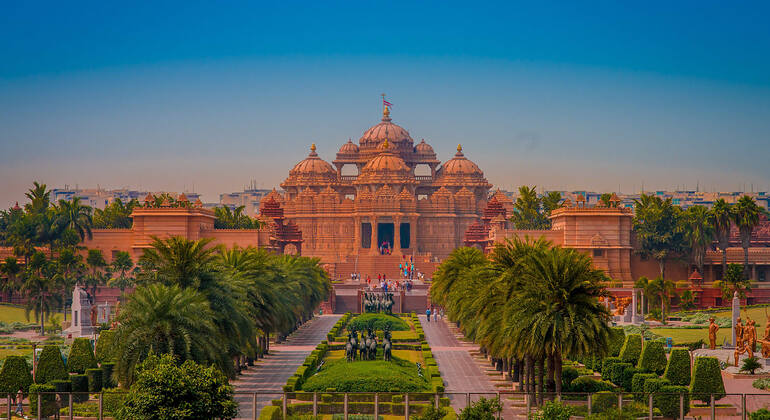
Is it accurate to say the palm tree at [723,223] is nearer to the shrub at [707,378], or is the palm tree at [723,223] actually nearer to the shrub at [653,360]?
the shrub at [653,360]

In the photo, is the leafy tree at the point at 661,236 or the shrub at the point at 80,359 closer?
the shrub at the point at 80,359

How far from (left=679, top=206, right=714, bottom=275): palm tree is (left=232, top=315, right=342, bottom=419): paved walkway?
38.3 meters

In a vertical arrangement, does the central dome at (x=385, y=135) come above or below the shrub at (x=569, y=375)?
above

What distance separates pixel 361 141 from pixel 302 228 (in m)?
22.3

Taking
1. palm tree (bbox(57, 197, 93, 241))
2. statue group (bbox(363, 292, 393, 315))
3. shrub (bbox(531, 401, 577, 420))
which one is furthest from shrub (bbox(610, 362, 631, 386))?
palm tree (bbox(57, 197, 93, 241))

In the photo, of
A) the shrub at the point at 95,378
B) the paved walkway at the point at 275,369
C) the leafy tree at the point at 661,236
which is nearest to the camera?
the paved walkway at the point at 275,369

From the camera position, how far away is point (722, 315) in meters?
80.9

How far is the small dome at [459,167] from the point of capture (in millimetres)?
146125

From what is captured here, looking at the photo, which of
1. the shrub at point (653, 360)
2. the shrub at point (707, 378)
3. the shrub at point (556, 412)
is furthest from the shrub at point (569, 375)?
the shrub at point (556, 412)

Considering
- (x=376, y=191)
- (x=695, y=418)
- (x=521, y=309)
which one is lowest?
(x=695, y=418)

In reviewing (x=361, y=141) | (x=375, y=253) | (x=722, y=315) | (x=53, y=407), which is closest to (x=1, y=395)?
(x=53, y=407)

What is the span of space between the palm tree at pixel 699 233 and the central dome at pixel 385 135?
54890 millimetres

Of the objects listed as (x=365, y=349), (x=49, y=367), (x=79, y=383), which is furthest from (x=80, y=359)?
(x=365, y=349)

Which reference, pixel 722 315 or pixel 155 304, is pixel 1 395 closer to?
pixel 155 304
